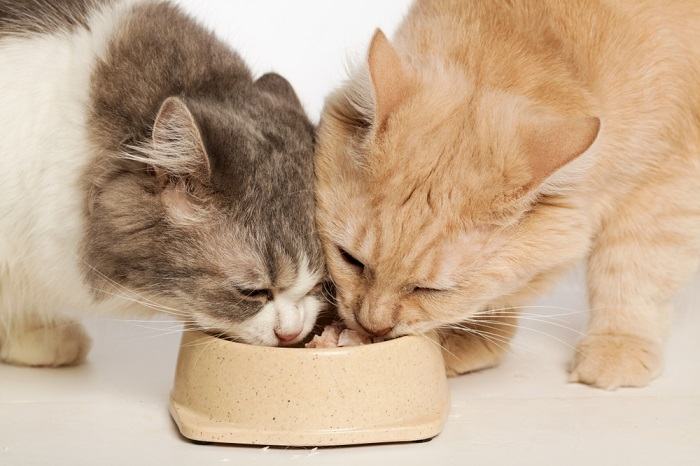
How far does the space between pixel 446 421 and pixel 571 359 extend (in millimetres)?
652

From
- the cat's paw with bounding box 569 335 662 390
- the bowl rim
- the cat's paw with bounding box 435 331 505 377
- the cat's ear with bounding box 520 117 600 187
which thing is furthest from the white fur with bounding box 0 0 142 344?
the cat's paw with bounding box 569 335 662 390

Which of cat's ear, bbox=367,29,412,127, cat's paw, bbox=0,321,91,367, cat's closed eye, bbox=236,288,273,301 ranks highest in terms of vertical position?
cat's ear, bbox=367,29,412,127

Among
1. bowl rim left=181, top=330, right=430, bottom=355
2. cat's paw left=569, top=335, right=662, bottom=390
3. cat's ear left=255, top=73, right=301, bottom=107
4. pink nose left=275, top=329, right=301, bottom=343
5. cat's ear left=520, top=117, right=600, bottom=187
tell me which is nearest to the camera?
cat's ear left=520, top=117, right=600, bottom=187

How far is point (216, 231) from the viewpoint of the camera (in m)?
2.38

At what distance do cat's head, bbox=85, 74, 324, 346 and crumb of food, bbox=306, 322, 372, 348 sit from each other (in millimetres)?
56

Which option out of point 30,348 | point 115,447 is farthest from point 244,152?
point 30,348

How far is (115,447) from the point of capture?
2387 mm

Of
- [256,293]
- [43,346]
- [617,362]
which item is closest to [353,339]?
[256,293]

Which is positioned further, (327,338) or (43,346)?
(43,346)

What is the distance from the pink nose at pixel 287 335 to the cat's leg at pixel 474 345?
515 mm

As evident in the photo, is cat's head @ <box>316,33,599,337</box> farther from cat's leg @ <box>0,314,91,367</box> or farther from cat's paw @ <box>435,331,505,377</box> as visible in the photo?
cat's leg @ <box>0,314,91,367</box>

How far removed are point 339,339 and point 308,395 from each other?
23cm

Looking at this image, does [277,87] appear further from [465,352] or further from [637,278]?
[637,278]

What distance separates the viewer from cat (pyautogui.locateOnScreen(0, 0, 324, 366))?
7.82ft
